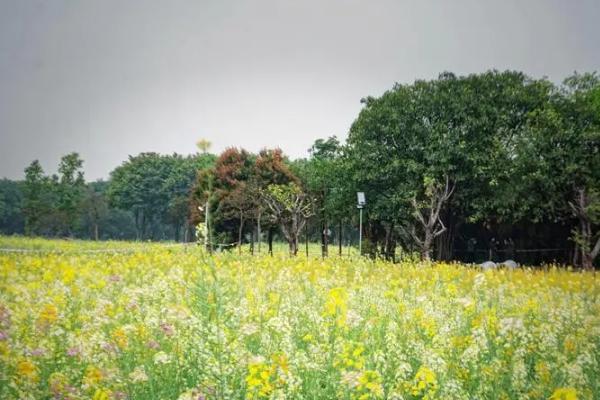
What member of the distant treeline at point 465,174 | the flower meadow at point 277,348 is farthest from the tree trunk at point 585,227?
the flower meadow at point 277,348

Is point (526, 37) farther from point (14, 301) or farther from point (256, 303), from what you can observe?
point (14, 301)

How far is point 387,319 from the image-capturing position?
25.4ft

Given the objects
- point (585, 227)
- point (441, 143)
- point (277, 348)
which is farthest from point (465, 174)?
point (277, 348)

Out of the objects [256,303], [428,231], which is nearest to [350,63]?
[428,231]

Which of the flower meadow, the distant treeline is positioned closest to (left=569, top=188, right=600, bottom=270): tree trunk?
the distant treeline

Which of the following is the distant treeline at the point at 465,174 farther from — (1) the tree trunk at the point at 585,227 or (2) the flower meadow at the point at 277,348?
(2) the flower meadow at the point at 277,348

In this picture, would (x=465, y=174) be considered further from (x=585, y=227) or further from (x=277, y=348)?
(x=277, y=348)

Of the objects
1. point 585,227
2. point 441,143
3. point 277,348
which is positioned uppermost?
Answer: point 441,143

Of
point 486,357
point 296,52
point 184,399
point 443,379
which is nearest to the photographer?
point 184,399

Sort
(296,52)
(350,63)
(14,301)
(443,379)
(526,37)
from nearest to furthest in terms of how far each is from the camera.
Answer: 1. (443,379)
2. (14,301)
3. (526,37)
4. (296,52)
5. (350,63)

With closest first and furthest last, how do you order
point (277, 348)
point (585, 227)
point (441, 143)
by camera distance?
point (277, 348) → point (585, 227) → point (441, 143)

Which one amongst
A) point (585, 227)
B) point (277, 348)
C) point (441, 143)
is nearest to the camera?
point (277, 348)

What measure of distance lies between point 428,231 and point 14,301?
73.2 feet

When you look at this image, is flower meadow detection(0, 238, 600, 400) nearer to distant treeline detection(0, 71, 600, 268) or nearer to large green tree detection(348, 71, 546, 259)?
distant treeline detection(0, 71, 600, 268)
